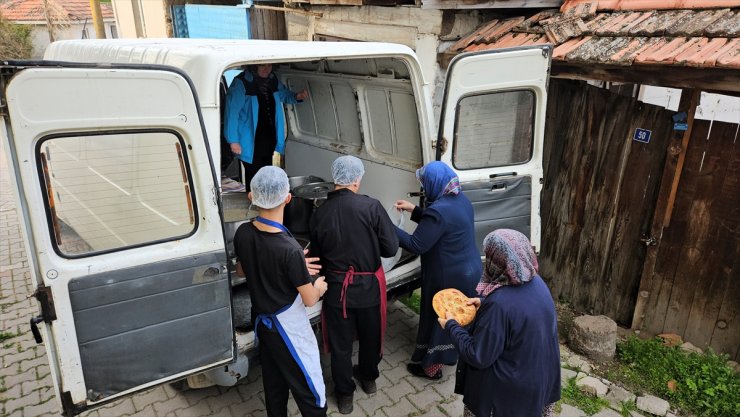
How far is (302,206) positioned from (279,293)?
5.25ft

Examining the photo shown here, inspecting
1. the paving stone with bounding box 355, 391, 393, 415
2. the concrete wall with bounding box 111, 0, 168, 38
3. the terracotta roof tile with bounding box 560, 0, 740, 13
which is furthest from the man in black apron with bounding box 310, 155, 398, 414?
the concrete wall with bounding box 111, 0, 168, 38

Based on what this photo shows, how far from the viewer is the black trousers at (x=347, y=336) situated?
141 inches

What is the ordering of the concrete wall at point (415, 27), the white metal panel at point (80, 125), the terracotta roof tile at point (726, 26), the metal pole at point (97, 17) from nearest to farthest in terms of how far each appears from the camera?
the white metal panel at point (80, 125)
the terracotta roof tile at point (726, 26)
the concrete wall at point (415, 27)
the metal pole at point (97, 17)

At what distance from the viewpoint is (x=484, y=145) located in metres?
4.16

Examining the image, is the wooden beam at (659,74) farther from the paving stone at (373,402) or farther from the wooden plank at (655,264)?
the paving stone at (373,402)

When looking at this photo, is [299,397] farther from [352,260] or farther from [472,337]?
[472,337]

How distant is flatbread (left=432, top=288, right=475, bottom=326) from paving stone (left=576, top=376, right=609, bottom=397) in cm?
190

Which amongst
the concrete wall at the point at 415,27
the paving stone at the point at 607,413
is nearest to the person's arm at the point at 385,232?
the paving stone at the point at 607,413

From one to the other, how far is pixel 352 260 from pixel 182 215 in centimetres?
121

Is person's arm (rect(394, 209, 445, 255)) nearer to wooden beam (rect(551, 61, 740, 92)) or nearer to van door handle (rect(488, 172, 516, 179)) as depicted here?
van door handle (rect(488, 172, 516, 179))

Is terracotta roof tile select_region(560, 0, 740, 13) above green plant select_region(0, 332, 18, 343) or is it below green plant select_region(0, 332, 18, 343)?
above

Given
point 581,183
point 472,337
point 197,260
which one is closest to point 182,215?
point 197,260

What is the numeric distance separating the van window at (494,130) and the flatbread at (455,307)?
1398 mm

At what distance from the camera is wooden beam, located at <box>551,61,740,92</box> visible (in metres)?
3.53
